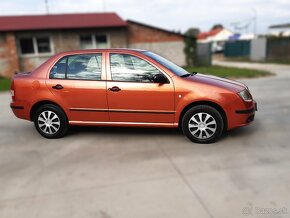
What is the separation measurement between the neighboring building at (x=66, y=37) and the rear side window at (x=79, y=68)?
13.6 m

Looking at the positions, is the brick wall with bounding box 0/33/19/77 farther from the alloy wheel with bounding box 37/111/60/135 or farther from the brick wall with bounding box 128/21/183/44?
the alloy wheel with bounding box 37/111/60/135

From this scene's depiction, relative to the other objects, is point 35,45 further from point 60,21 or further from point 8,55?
point 60,21

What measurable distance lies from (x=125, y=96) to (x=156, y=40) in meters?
15.2

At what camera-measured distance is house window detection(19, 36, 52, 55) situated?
18.3 metres

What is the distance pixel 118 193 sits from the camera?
11.4ft

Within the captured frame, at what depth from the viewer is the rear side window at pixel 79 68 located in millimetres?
5211

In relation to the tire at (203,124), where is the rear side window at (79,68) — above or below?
above

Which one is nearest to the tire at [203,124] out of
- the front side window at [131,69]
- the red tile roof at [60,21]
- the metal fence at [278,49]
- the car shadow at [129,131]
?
the car shadow at [129,131]

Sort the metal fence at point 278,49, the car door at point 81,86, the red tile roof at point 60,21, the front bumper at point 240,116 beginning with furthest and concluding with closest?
1. the metal fence at point 278,49
2. the red tile roof at point 60,21
3. the car door at point 81,86
4. the front bumper at point 240,116

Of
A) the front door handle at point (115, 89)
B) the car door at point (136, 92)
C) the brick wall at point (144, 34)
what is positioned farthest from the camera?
the brick wall at point (144, 34)

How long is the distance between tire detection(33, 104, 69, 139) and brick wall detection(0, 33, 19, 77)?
13.9 metres

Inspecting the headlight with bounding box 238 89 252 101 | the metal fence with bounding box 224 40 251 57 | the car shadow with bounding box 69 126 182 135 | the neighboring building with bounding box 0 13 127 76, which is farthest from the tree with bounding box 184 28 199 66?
→ the headlight with bounding box 238 89 252 101

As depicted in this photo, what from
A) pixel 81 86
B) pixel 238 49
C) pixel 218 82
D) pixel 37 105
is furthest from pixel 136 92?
pixel 238 49

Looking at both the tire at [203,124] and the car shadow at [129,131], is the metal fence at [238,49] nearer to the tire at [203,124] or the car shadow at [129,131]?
the car shadow at [129,131]
